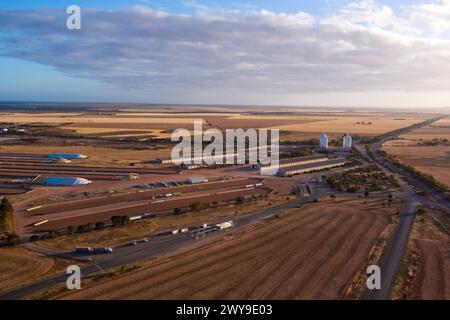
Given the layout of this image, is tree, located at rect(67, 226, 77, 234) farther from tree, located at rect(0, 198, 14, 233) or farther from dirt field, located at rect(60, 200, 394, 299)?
dirt field, located at rect(60, 200, 394, 299)

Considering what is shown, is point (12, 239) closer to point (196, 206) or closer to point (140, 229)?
point (140, 229)

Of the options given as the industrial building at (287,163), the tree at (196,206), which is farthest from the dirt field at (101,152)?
the tree at (196,206)

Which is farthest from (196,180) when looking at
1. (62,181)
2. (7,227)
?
(7,227)

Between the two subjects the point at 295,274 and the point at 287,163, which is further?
the point at 287,163

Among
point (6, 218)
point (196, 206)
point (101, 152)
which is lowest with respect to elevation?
point (196, 206)

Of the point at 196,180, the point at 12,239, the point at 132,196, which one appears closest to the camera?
the point at 12,239

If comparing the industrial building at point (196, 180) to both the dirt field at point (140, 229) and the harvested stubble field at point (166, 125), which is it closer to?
the dirt field at point (140, 229)

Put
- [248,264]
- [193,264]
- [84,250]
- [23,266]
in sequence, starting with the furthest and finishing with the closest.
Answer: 1. [84,250]
2. [248,264]
3. [193,264]
4. [23,266]

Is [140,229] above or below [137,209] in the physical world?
below
